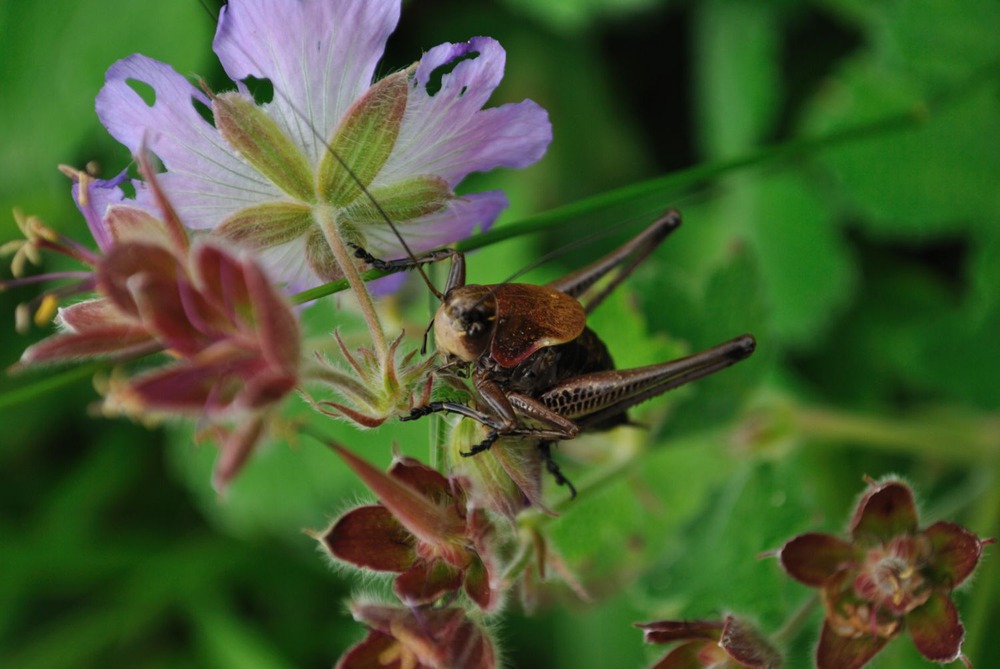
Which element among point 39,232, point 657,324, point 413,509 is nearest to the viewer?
point 413,509

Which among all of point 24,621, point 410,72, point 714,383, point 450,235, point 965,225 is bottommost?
point 24,621

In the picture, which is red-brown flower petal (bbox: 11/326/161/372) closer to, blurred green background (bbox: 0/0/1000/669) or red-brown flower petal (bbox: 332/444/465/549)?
red-brown flower petal (bbox: 332/444/465/549)

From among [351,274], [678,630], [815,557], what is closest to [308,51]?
[351,274]

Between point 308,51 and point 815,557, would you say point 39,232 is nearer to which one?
point 308,51

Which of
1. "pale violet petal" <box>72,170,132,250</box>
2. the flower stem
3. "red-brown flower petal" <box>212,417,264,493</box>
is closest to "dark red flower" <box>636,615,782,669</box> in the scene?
the flower stem

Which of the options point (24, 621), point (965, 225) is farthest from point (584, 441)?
point (24, 621)

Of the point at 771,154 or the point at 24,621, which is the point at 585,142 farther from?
the point at 24,621

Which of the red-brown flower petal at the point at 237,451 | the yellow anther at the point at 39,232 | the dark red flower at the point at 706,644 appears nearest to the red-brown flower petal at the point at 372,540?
the red-brown flower petal at the point at 237,451
